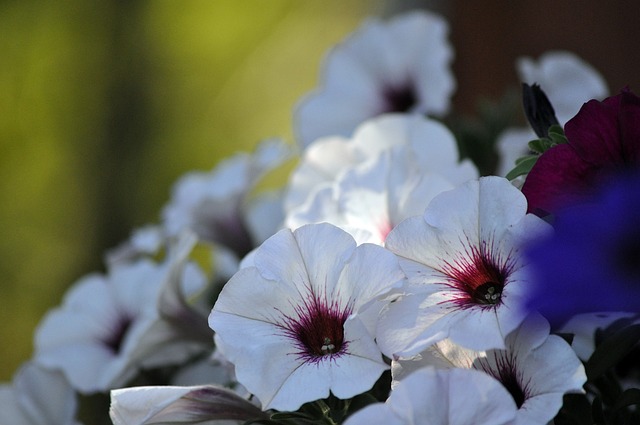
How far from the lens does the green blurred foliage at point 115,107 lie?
259 centimetres

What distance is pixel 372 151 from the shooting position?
20.7 inches

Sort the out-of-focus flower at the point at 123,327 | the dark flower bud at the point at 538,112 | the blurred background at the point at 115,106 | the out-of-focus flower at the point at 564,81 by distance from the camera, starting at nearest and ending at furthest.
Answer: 1. the dark flower bud at the point at 538,112
2. the out-of-focus flower at the point at 123,327
3. the out-of-focus flower at the point at 564,81
4. the blurred background at the point at 115,106

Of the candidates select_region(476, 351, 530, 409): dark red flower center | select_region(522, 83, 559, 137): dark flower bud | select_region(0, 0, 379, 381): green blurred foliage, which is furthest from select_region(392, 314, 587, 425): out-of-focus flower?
select_region(0, 0, 379, 381): green blurred foliage

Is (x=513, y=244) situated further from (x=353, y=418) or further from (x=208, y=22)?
(x=208, y=22)

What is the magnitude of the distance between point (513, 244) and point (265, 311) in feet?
0.36

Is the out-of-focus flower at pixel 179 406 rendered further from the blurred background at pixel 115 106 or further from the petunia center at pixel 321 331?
the blurred background at pixel 115 106

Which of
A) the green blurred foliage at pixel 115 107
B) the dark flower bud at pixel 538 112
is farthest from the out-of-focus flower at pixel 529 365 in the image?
the green blurred foliage at pixel 115 107

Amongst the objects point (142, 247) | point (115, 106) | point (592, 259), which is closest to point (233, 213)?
point (142, 247)

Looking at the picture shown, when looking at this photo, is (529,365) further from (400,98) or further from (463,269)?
(400,98)

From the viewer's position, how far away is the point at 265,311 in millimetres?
354

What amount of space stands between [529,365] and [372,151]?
0.75 feet

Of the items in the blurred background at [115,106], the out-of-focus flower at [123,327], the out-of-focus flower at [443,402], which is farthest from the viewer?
the blurred background at [115,106]

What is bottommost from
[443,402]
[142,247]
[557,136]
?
[443,402]

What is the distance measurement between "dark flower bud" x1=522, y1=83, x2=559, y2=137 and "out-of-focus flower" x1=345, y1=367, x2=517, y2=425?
16 centimetres
